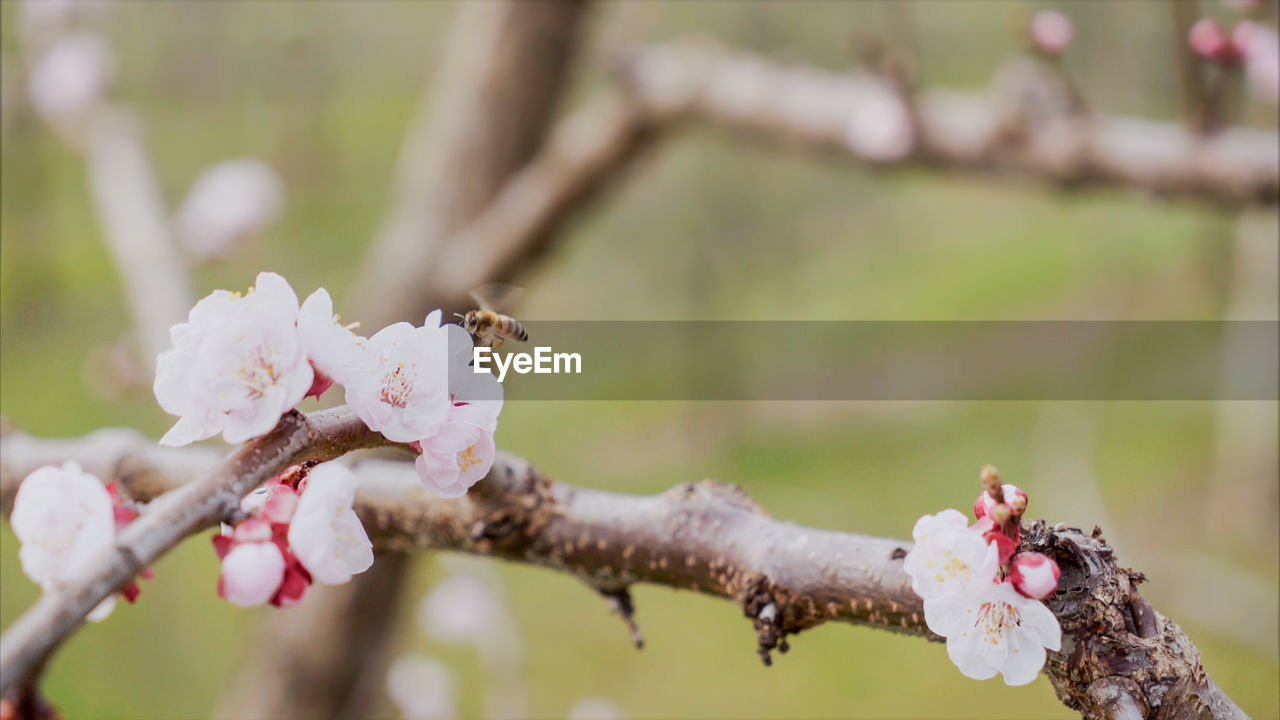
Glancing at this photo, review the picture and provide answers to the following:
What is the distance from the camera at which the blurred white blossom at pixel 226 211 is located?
56.4 inches

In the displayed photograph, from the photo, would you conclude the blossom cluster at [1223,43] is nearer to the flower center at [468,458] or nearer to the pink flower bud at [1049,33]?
the pink flower bud at [1049,33]

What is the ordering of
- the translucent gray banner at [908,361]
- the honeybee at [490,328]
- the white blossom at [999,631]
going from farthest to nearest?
the translucent gray banner at [908,361] < the honeybee at [490,328] < the white blossom at [999,631]

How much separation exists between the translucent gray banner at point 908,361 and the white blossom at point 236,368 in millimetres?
2773

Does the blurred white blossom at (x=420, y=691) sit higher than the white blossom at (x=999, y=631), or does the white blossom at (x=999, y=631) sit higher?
the white blossom at (x=999, y=631)

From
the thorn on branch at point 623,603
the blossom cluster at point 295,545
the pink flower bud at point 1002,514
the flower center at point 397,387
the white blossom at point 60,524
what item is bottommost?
the thorn on branch at point 623,603

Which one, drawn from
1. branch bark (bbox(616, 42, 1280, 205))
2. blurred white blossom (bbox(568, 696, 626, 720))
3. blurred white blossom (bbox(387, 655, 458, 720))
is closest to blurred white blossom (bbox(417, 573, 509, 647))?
blurred white blossom (bbox(387, 655, 458, 720))

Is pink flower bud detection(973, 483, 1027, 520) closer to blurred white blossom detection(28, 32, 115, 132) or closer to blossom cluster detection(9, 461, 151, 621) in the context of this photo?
blossom cluster detection(9, 461, 151, 621)

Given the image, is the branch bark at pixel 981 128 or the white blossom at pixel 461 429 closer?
the white blossom at pixel 461 429

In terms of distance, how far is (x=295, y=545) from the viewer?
0.30m

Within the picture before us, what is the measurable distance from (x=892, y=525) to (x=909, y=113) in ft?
5.36

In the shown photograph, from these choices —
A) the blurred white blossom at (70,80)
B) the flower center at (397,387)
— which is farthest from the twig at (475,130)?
the flower center at (397,387)

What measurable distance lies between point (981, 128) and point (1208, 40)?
272 millimetres

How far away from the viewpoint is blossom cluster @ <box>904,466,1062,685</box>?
331mm

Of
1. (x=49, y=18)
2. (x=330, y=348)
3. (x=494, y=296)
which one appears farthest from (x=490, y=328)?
(x=49, y=18)
